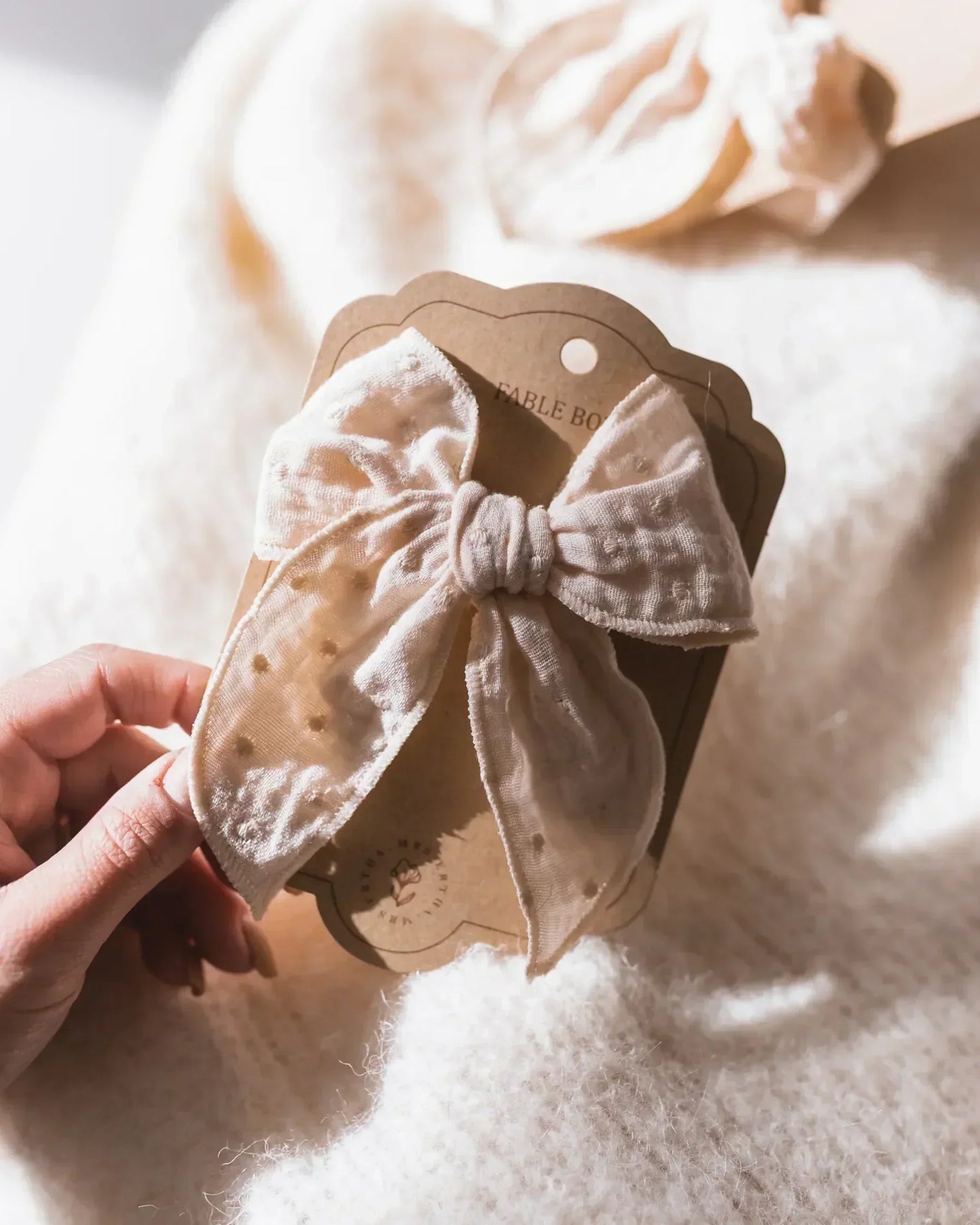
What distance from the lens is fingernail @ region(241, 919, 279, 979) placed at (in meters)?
0.54

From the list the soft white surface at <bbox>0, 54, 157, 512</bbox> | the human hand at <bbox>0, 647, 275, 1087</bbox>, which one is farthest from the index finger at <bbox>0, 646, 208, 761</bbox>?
the soft white surface at <bbox>0, 54, 157, 512</bbox>

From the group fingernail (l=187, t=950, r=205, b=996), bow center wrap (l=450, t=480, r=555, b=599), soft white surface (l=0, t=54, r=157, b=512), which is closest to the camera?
bow center wrap (l=450, t=480, r=555, b=599)

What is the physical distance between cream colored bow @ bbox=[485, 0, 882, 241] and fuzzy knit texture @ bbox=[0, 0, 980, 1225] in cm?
3

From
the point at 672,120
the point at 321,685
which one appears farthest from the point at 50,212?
the point at 321,685

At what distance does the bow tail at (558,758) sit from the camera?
43 centimetres

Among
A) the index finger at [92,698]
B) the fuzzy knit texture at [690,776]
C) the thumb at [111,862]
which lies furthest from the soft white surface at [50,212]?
the thumb at [111,862]

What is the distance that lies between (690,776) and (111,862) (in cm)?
31

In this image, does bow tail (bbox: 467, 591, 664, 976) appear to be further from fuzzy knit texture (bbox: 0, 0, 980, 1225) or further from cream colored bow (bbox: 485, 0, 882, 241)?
cream colored bow (bbox: 485, 0, 882, 241)

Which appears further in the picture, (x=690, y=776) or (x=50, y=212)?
(x=50, y=212)

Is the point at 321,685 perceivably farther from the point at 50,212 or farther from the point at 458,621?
the point at 50,212

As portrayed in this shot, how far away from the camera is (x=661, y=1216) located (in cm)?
44

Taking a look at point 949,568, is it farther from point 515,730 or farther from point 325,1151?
point 325,1151

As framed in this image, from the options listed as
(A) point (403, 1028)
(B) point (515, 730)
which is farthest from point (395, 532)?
(A) point (403, 1028)

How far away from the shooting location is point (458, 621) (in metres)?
0.44
